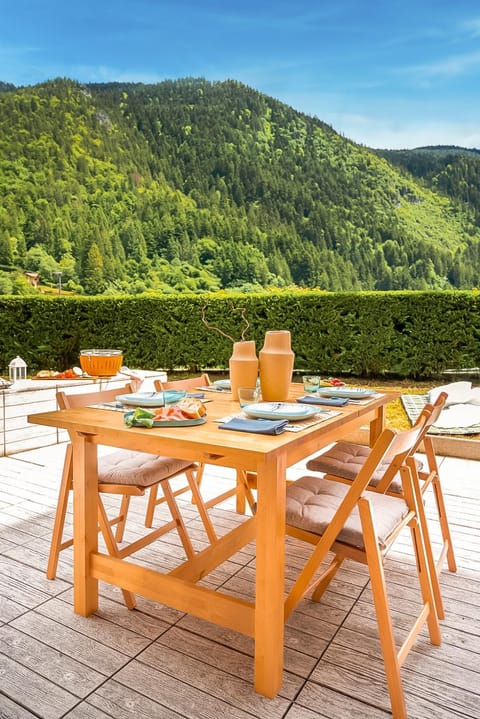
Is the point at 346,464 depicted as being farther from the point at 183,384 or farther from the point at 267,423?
the point at 183,384

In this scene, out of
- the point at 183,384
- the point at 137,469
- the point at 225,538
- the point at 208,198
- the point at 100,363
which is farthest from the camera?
the point at 208,198

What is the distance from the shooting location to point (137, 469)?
1.94m

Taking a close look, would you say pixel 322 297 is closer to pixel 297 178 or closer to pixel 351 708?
pixel 351 708

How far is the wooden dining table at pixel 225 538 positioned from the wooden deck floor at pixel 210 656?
10 centimetres

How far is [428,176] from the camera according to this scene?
17375 millimetres

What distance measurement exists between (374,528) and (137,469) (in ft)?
3.12

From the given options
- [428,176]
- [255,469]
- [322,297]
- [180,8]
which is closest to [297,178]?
[428,176]

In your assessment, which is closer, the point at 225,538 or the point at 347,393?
the point at 225,538

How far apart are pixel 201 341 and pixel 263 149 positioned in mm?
13216

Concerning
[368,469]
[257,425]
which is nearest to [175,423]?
[257,425]

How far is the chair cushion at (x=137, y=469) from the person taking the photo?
6.18 ft

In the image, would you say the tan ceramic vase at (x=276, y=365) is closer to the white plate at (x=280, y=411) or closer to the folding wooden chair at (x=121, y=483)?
the white plate at (x=280, y=411)

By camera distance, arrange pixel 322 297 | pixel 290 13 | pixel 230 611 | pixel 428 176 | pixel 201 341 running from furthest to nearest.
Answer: pixel 428 176 < pixel 290 13 < pixel 201 341 < pixel 322 297 < pixel 230 611

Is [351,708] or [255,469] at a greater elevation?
[255,469]
